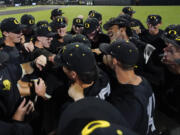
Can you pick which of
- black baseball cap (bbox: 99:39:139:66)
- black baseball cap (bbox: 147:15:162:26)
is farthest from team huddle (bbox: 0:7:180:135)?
black baseball cap (bbox: 147:15:162:26)

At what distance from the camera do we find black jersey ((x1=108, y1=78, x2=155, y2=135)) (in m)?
1.58

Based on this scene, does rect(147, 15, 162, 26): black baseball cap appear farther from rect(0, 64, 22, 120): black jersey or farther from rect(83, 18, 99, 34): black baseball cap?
rect(0, 64, 22, 120): black jersey

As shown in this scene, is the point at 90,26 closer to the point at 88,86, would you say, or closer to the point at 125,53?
the point at 125,53

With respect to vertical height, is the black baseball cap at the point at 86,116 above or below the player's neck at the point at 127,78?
above

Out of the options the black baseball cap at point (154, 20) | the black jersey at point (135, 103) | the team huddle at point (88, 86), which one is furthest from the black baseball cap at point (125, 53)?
the black baseball cap at point (154, 20)

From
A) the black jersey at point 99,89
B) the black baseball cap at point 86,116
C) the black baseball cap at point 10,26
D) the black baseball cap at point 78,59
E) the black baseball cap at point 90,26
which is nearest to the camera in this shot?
the black baseball cap at point 86,116

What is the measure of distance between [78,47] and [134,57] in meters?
0.64

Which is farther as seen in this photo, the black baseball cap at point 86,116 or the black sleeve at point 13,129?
the black sleeve at point 13,129

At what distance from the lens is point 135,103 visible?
1619 mm

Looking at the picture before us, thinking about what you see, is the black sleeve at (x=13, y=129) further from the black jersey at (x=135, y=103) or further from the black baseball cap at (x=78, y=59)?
the black jersey at (x=135, y=103)

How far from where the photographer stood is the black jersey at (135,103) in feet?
5.18

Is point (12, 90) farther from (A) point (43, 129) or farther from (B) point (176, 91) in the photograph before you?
(B) point (176, 91)

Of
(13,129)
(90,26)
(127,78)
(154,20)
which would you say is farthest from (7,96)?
(154,20)

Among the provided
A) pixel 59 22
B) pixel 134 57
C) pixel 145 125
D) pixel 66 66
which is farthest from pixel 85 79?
pixel 59 22
